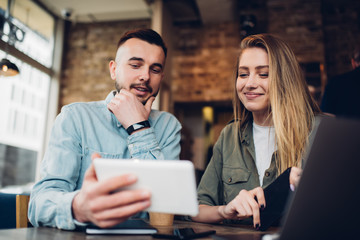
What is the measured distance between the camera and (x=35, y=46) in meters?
5.39

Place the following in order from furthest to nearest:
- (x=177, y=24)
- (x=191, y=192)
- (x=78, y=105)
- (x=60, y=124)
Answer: (x=177, y=24), (x=78, y=105), (x=60, y=124), (x=191, y=192)

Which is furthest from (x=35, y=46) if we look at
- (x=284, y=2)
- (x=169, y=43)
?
(x=284, y=2)

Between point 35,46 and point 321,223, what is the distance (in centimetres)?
572

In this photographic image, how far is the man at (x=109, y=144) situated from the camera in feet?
2.18

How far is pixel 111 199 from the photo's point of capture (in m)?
0.65

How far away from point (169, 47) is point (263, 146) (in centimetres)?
408

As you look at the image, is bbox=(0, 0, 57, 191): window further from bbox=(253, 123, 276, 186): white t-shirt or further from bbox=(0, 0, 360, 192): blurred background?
bbox=(253, 123, 276, 186): white t-shirt

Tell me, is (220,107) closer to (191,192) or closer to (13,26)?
(13,26)

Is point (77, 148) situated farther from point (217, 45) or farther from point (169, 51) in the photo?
point (217, 45)

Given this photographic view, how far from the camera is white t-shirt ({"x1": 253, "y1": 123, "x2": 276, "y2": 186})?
1.52m

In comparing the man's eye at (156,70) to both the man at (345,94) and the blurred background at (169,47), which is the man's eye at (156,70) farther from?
the blurred background at (169,47)

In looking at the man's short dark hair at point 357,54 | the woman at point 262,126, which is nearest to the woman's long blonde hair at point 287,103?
the woman at point 262,126

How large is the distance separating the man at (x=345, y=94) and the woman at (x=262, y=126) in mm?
1047

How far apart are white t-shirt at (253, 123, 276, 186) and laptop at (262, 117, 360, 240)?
3.05 ft
